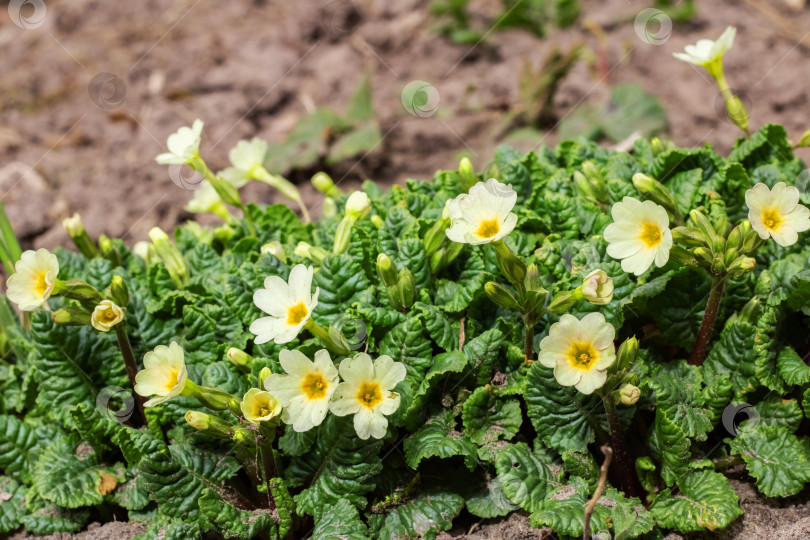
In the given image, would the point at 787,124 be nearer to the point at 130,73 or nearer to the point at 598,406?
the point at 598,406

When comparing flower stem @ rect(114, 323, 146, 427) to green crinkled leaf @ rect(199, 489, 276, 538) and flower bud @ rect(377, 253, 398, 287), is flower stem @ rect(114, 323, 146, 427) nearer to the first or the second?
green crinkled leaf @ rect(199, 489, 276, 538)

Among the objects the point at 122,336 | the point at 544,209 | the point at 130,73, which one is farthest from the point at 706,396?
the point at 130,73

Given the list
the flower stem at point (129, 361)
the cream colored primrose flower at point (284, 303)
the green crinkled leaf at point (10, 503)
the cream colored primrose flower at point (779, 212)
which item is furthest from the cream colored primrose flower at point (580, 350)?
the green crinkled leaf at point (10, 503)

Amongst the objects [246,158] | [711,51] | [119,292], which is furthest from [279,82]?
[711,51]

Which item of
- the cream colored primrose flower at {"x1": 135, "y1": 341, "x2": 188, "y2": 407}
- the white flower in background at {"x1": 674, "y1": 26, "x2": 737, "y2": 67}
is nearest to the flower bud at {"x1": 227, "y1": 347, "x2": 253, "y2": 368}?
the cream colored primrose flower at {"x1": 135, "y1": 341, "x2": 188, "y2": 407}

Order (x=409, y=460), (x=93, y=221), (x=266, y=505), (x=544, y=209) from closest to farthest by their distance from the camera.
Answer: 1. (x=409, y=460)
2. (x=266, y=505)
3. (x=544, y=209)
4. (x=93, y=221)
